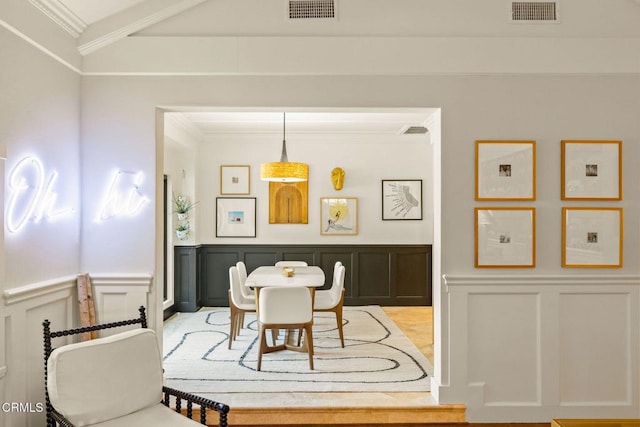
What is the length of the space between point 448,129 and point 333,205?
409cm

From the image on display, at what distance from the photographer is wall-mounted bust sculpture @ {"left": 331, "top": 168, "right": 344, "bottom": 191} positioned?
7379 millimetres

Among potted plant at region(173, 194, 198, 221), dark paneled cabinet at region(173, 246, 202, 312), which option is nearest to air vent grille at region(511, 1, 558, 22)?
potted plant at region(173, 194, 198, 221)

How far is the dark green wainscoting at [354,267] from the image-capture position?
7379mm

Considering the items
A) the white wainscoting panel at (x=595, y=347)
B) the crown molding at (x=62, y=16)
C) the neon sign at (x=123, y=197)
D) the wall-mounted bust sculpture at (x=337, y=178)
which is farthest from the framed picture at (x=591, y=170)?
the wall-mounted bust sculpture at (x=337, y=178)

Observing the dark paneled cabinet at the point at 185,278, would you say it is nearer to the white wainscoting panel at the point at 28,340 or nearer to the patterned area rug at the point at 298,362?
the patterned area rug at the point at 298,362

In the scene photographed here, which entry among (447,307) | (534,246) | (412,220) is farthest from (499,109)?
(412,220)

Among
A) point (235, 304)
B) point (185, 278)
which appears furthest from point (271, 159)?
point (235, 304)

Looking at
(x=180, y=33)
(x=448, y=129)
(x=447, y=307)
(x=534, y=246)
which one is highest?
(x=180, y=33)

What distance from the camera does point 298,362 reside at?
4.52 meters

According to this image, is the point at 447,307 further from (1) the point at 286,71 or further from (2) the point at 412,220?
(2) the point at 412,220

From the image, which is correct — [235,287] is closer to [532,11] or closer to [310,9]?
[310,9]

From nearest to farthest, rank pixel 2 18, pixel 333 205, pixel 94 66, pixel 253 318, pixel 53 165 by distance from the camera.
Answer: pixel 2 18, pixel 53 165, pixel 94 66, pixel 253 318, pixel 333 205

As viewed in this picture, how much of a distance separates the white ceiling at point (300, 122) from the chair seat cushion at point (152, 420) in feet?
12.7

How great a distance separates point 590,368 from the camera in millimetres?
3467
